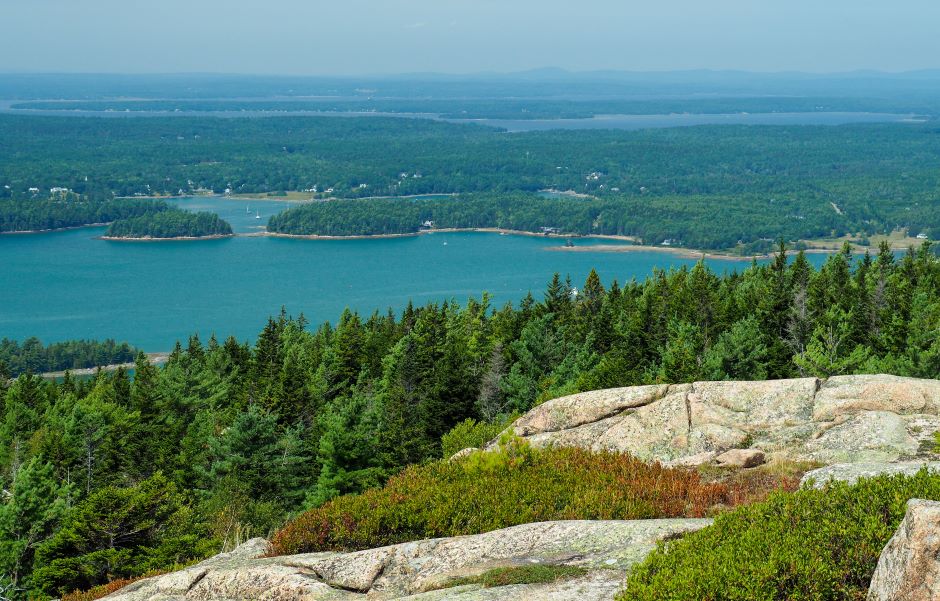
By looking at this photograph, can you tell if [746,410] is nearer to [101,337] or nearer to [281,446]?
[281,446]

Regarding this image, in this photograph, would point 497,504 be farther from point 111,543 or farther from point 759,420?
point 111,543

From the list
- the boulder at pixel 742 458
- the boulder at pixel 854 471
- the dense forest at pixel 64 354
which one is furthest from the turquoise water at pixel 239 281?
the boulder at pixel 854 471

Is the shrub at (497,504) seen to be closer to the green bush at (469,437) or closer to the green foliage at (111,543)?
the green bush at (469,437)

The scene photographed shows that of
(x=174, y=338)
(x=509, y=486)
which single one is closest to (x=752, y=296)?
(x=509, y=486)

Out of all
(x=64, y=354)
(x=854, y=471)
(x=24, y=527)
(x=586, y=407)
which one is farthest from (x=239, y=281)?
(x=854, y=471)

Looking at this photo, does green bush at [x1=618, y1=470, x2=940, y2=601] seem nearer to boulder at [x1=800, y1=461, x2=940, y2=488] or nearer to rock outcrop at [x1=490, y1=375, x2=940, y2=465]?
boulder at [x1=800, y1=461, x2=940, y2=488]

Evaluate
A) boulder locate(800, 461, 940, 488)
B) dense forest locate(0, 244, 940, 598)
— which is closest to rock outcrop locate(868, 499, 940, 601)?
boulder locate(800, 461, 940, 488)
